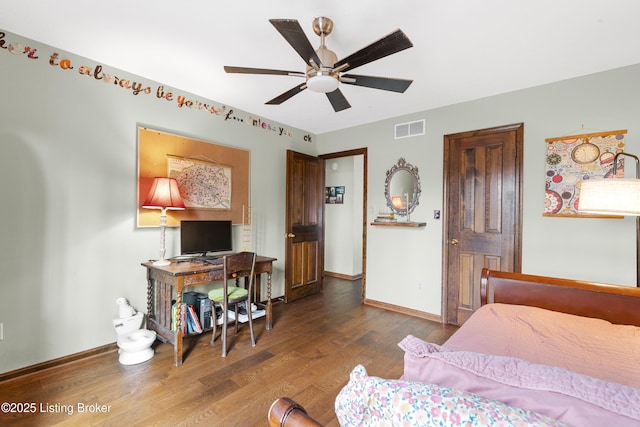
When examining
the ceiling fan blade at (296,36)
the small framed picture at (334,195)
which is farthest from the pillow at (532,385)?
the small framed picture at (334,195)

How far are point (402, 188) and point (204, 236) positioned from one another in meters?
2.51

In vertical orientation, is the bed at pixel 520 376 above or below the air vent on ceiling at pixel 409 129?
below

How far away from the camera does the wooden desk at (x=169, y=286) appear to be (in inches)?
93.7

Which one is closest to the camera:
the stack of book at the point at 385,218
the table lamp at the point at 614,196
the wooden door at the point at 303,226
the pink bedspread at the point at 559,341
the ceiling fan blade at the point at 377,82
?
the pink bedspread at the point at 559,341

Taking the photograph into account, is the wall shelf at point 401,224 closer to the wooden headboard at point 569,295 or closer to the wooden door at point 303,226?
the wooden door at point 303,226

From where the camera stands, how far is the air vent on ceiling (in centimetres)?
360

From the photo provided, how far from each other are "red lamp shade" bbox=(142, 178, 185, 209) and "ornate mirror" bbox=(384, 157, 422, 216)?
260 centimetres

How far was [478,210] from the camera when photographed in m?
3.19

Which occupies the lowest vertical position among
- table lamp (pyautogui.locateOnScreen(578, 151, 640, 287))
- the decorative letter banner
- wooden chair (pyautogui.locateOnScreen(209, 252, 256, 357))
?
wooden chair (pyautogui.locateOnScreen(209, 252, 256, 357))

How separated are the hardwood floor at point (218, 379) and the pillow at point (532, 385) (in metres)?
1.11

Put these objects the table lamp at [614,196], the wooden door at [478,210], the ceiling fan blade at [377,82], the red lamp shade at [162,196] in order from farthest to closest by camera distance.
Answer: the wooden door at [478,210], the red lamp shade at [162,196], the ceiling fan blade at [377,82], the table lamp at [614,196]

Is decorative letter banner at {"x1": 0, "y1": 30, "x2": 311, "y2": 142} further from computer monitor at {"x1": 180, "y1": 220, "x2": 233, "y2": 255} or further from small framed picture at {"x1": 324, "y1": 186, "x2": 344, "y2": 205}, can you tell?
small framed picture at {"x1": 324, "y1": 186, "x2": 344, "y2": 205}

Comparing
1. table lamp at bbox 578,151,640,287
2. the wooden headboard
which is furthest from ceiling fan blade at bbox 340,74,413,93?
the wooden headboard

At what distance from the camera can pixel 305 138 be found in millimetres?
4559
